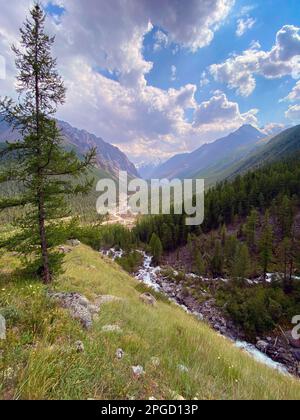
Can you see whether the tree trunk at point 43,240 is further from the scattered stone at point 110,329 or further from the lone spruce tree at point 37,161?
the scattered stone at point 110,329

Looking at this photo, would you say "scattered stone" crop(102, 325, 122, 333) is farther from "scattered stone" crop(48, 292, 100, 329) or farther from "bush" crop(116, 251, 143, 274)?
"bush" crop(116, 251, 143, 274)

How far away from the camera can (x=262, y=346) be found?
28.7 meters

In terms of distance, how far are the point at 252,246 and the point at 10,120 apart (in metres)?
63.4

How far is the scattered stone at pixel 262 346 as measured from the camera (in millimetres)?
28231

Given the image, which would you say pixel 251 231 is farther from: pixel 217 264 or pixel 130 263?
pixel 130 263

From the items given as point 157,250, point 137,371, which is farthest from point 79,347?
point 157,250

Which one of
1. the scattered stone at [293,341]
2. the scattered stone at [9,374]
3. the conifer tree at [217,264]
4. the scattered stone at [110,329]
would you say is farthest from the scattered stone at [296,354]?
the scattered stone at [9,374]

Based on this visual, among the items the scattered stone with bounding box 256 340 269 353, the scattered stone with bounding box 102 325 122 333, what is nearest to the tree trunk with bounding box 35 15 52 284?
the scattered stone with bounding box 102 325 122 333

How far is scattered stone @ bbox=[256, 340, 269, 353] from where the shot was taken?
2823 centimetres

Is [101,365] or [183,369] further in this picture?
[183,369]

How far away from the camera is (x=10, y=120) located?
26.9ft

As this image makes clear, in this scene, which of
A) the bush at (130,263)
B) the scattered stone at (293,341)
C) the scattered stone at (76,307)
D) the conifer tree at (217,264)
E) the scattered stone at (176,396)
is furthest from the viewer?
the bush at (130,263)

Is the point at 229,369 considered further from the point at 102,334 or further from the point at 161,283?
the point at 161,283

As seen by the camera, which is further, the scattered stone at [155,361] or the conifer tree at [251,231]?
the conifer tree at [251,231]
